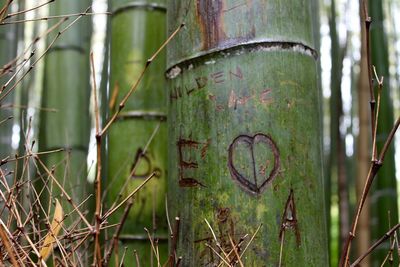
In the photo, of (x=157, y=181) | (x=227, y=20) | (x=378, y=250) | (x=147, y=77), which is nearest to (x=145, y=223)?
(x=157, y=181)

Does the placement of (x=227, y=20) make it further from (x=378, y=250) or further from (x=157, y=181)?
(x=378, y=250)

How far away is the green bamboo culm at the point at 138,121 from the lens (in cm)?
136

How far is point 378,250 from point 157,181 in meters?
1.23

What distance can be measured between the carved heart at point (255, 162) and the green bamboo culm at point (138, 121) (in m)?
0.53

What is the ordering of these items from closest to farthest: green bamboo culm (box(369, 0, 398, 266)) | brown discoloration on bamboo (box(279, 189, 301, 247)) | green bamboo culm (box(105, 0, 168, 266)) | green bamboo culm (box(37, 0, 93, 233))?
Result: brown discoloration on bamboo (box(279, 189, 301, 247)) < green bamboo culm (box(105, 0, 168, 266)) < green bamboo culm (box(37, 0, 93, 233)) < green bamboo culm (box(369, 0, 398, 266))

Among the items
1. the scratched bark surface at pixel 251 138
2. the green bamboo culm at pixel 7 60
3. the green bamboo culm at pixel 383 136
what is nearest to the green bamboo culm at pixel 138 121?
the scratched bark surface at pixel 251 138

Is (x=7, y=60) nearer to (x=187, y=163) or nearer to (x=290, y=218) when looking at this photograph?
(x=187, y=163)

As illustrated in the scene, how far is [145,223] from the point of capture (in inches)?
53.0

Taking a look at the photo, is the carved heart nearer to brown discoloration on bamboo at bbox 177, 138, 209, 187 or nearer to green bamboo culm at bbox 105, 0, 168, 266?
brown discoloration on bamboo at bbox 177, 138, 209, 187

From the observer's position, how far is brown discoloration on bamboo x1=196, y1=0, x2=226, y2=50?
877mm

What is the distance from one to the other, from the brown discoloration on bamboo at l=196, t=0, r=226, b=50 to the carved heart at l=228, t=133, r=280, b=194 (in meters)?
0.16

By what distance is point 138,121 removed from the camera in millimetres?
1418

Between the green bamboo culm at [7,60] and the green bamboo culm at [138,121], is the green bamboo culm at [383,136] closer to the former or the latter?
the green bamboo culm at [138,121]

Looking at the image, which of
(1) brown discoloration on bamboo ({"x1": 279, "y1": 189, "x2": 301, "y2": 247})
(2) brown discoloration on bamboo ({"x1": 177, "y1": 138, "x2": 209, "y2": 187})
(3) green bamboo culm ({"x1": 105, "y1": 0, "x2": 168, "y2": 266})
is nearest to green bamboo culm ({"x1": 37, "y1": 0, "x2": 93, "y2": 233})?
(3) green bamboo culm ({"x1": 105, "y1": 0, "x2": 168, "y2": 266})
